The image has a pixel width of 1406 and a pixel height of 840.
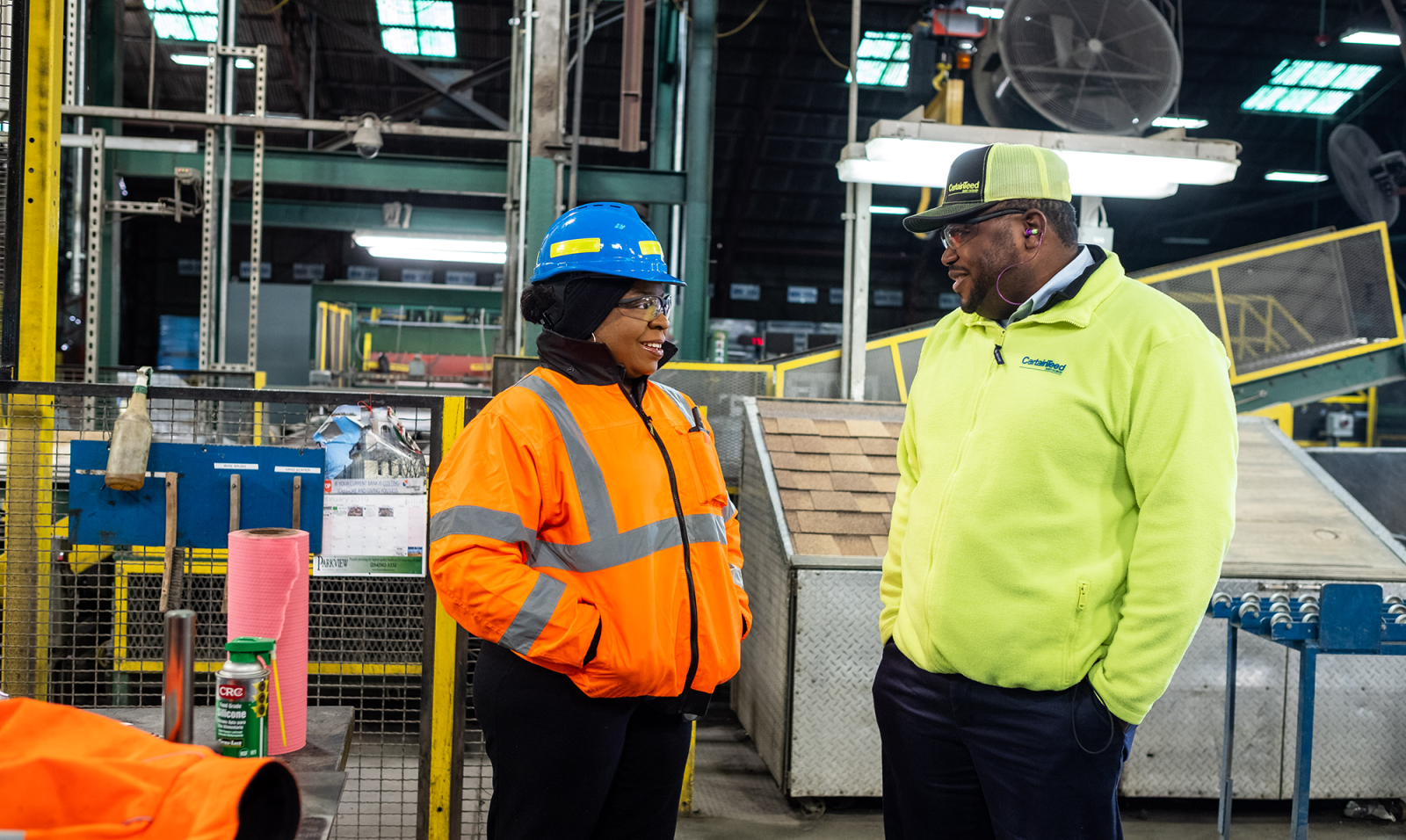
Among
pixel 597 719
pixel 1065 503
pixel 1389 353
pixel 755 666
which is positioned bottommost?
pixel 755 666

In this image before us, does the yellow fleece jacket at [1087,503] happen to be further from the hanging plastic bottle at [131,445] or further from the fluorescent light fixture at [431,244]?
the fluorescent light fixture at [431,244]

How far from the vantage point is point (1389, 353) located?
7.84 meters

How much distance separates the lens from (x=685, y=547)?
1945 millimetres

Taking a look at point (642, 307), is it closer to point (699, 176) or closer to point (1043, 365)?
point (1043, 365)

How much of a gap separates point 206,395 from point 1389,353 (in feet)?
28.8

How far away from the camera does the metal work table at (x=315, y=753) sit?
1.68 metres

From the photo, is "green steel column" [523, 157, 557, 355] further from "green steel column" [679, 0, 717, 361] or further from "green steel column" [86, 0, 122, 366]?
"green steel column" [86, 0, 122, 366]

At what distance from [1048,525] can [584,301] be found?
3.32 feet

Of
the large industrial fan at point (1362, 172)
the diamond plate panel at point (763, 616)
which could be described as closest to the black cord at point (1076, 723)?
the diamond plate panel at point (763, 616)

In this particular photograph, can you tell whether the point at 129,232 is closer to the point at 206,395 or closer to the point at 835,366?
the point at 835,366

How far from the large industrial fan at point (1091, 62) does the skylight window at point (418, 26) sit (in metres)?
10.9

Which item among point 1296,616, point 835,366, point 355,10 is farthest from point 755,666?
point 355,10

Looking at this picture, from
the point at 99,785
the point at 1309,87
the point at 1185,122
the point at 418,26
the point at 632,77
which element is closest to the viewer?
the point at 99,785

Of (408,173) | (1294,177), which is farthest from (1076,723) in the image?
(1294,177)
